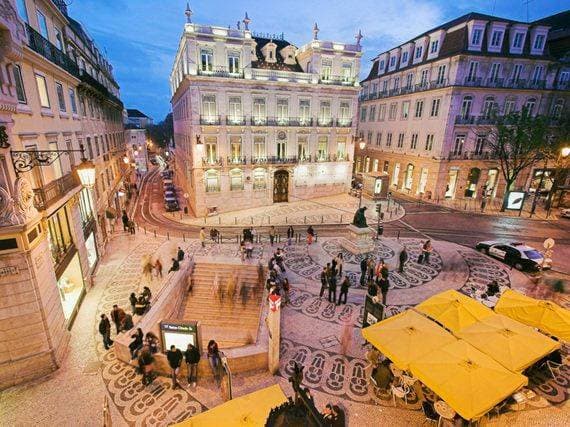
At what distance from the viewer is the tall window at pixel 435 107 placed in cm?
3422

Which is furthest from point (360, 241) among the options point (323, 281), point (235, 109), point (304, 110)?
point (235, 109)

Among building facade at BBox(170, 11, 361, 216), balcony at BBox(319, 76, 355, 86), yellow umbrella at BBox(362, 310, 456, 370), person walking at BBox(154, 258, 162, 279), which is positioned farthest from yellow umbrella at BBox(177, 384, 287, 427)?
balcony at BBox(319, 76, 355, 86)

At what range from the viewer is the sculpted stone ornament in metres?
9.21

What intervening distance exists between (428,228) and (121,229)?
27082 mm

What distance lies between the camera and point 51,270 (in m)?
11.2

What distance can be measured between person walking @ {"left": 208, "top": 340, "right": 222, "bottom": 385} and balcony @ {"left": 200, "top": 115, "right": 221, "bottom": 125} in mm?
22826

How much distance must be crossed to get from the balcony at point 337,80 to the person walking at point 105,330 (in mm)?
29559

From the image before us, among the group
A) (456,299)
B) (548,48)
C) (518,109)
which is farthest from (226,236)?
(548,48)

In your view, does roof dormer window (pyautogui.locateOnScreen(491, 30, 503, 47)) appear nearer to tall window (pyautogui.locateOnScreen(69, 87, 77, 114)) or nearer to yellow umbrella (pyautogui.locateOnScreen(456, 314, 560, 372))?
yellow umbrella (pyautogui.locateOnScreen(456, 314, 560, 372))

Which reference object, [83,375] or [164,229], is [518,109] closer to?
Result: [164,229]

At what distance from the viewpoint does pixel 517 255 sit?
61.1ft

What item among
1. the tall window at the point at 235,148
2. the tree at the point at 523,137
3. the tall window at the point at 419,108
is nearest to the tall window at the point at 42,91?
the tall window at the point at 235,148

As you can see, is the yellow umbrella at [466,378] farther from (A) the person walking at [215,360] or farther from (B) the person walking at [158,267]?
(B) the person walking at [158,267]

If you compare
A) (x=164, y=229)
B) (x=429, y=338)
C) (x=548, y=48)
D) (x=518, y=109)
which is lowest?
(x=164, y=229)
